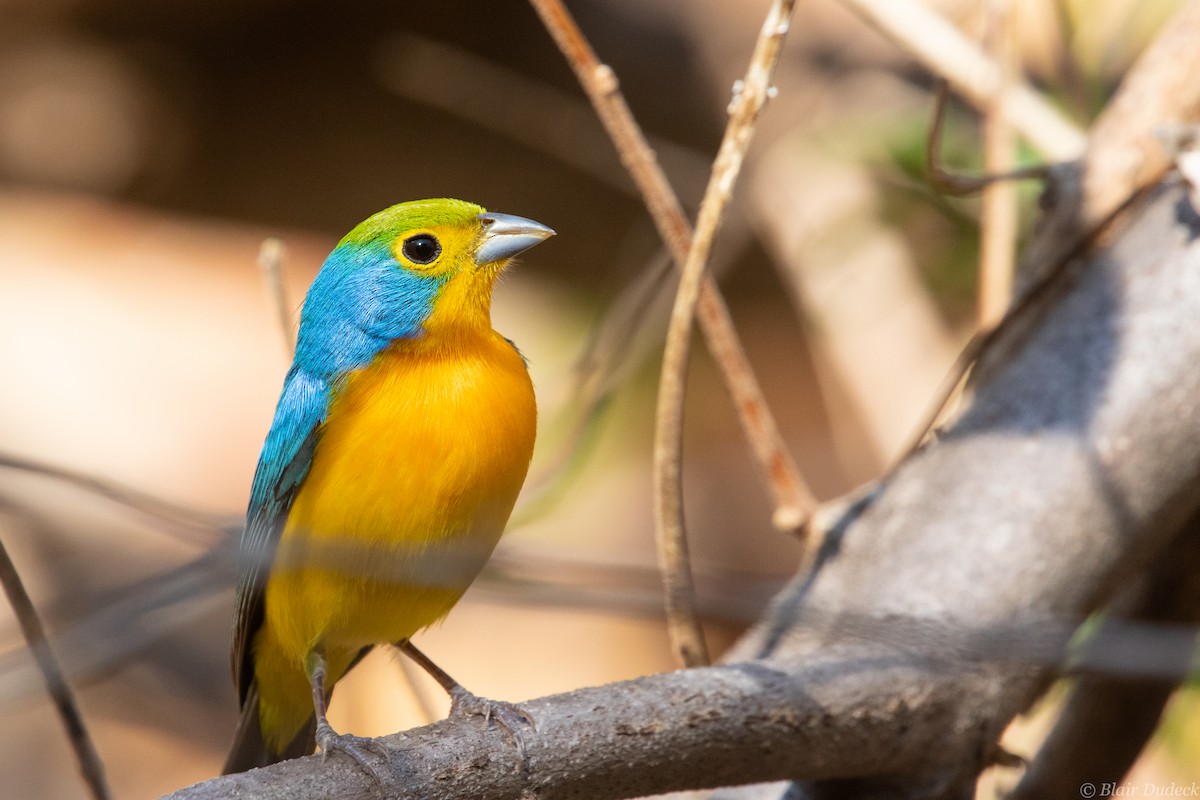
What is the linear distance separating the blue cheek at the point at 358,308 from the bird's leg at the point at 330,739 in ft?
2.22

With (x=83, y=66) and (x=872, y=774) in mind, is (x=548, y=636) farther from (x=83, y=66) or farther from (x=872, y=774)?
(x=83, y=66)

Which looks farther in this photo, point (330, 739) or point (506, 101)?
point (506, 101)

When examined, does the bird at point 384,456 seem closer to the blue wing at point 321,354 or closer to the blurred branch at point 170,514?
the blue wing at point 321,354

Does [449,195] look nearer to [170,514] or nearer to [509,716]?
[509,716]

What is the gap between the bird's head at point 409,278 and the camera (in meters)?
2.87

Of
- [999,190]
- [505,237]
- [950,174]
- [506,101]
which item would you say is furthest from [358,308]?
[506,101]

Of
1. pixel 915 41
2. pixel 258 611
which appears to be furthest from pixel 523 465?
pixel 915 41

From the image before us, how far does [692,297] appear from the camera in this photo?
265 centimetres

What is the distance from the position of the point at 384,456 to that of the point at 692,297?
73 centimetres

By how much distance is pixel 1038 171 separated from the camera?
3.17 m

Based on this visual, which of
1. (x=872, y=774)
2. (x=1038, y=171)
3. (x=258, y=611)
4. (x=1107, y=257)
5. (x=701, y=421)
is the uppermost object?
(x=701, y=421)

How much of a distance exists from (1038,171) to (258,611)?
223 cm

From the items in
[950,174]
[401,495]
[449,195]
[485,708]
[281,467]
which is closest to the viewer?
[485,708]

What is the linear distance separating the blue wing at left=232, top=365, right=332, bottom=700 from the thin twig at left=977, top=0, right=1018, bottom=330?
182cm
